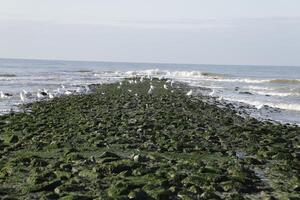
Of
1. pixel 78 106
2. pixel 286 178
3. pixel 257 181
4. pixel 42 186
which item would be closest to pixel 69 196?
pixel 42 186

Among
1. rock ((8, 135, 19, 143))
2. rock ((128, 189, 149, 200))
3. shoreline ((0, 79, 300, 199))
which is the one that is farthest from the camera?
rock ((8, 135, 19, 143))

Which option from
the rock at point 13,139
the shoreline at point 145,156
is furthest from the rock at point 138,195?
the rock at point 13,139

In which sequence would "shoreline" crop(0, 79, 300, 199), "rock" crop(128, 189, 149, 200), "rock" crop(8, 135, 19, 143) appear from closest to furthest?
"rock" crop(128, 189, 149, 200), "shoreline" crop(0, 79, 300, 199), "rock" crop(8, 135, 19, 143)

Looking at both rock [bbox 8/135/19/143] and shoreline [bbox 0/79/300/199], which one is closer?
shoreline [bbox 0/79/300/199]

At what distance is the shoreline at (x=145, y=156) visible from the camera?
354 inches

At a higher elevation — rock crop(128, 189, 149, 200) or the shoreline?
rock crop(128, 189, 149, 200)

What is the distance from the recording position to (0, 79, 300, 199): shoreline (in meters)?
8.99

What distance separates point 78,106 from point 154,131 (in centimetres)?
903

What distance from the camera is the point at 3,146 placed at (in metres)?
13.5

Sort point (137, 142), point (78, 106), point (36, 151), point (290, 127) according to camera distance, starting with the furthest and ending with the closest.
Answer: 1. point (78, 106)
2. point (290, 127)
3. point (137, 142)
4. point (36, 151)

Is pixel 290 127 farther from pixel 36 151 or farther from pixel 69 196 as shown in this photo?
pixel 69 196

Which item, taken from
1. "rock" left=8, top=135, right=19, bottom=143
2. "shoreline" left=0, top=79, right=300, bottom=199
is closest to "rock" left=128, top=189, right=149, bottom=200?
"shoreline" left=0, top=79, right=300, bottom=199

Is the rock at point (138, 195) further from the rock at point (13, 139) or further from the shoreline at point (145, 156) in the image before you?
the rock at point (13, 139)

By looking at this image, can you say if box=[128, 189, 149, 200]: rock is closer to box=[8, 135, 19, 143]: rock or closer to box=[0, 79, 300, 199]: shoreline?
box=[0, 79, 300, 199]: shoreline
